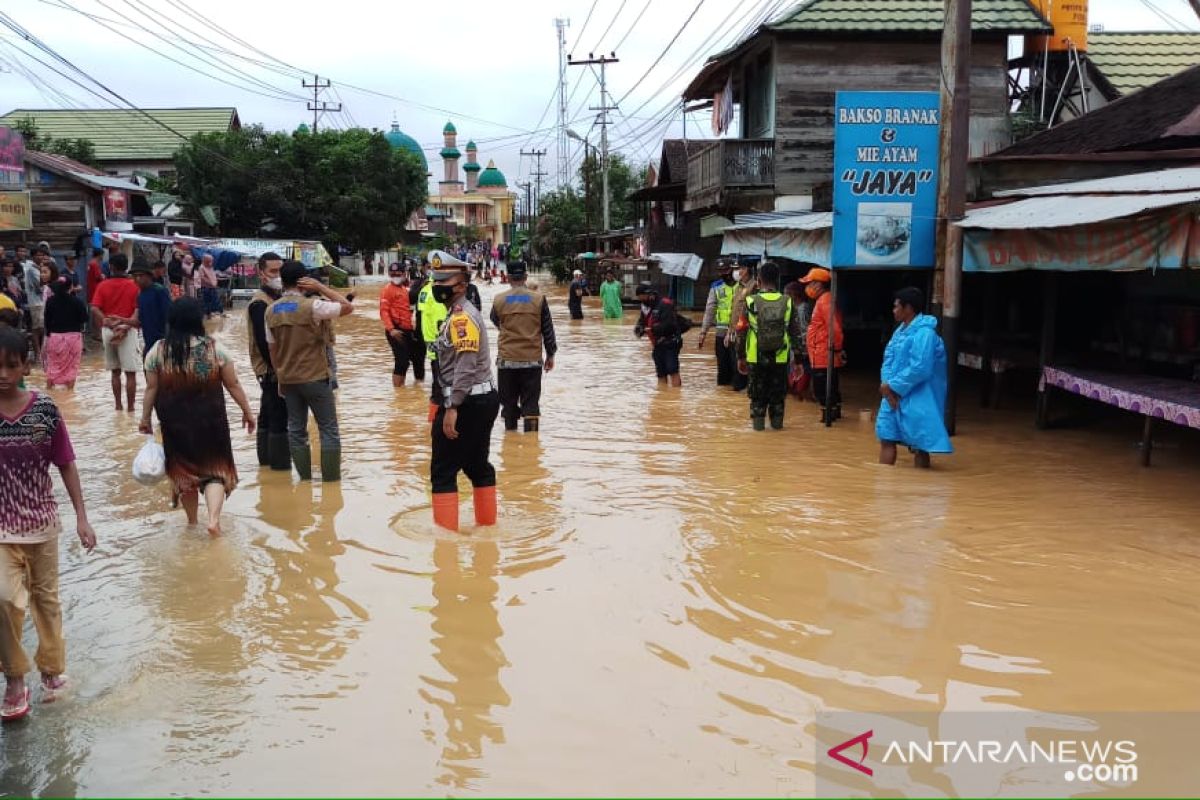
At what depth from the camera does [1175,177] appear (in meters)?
8.60

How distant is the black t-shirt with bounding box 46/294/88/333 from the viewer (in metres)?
12.7

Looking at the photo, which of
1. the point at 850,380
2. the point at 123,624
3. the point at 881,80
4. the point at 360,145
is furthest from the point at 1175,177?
the point at 360,145

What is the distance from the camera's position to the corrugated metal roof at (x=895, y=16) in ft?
67.9

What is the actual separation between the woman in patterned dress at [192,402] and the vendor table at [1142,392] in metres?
7.02

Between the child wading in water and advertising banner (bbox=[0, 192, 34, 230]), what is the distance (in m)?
16.8

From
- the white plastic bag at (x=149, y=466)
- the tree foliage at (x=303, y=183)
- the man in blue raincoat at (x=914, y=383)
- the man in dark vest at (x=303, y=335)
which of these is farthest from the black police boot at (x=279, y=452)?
the tree foliage at (x=303, y=183)

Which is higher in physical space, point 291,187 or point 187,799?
point 291,187

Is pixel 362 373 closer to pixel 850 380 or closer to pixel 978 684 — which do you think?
pixel 850 380

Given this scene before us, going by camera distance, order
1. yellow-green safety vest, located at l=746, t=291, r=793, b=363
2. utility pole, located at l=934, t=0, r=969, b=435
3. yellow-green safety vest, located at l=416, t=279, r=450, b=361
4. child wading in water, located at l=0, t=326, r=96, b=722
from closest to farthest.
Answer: child wading in water, located at l=0, t=326, r=96, b=722 → utility pole, located at l=934, t=0, r=969, b=435 → yellow-green safety vest, located at l=746, t=291, r=793, b=363 → yellow-green safety vest, located at l=416, t=279, r=450, b=361

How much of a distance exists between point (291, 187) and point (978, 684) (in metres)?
42.3

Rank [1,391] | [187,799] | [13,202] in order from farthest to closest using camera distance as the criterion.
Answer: [13,202], [1,391], [187,799]

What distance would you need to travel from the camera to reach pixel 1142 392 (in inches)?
350

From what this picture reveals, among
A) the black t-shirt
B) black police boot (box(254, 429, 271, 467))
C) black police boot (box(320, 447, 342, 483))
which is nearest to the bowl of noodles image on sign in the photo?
black police boot (box(320, 447, 342, 483))

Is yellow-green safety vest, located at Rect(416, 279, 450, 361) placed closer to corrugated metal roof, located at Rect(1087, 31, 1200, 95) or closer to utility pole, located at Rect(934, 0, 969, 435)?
utility pole, located at Rect(934, 0, 969, 435)
